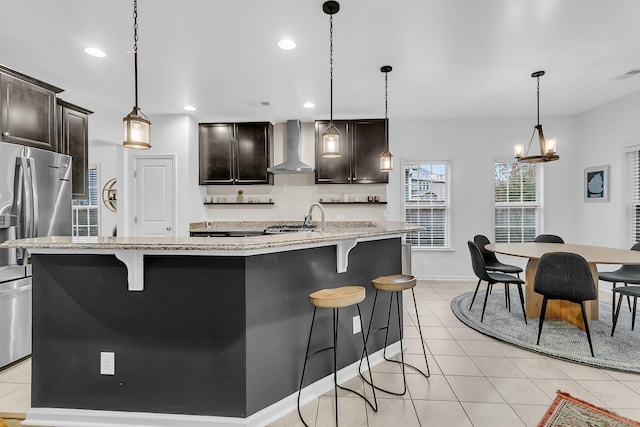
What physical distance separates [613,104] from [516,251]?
10.5 feet

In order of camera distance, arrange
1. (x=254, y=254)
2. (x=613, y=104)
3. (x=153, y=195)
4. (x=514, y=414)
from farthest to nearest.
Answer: (x=153, y=195) < (x=613, y=104) < (x=514, y=414) < (x=254, y=254)

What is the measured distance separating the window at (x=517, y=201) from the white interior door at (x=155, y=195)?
216 inches

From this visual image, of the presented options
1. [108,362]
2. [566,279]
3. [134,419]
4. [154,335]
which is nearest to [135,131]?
[154,335]

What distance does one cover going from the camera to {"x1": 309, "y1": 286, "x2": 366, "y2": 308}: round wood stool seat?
190 centimetres

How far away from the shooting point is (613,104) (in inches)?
188

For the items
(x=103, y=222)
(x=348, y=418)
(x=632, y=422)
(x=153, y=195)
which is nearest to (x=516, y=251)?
(x=632, y=422)

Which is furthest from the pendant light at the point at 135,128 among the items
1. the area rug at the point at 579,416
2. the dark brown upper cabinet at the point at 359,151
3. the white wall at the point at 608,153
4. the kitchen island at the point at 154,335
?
the white wall at the point at 608,153

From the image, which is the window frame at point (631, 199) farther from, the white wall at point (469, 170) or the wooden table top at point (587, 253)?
the wooden table top at point (587, 253)

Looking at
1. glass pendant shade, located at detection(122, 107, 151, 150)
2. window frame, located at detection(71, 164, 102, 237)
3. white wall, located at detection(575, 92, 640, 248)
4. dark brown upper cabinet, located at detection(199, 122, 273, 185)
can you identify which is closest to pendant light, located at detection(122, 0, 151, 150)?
glass pendant shade, located at detection(122, 107, 151, 150)

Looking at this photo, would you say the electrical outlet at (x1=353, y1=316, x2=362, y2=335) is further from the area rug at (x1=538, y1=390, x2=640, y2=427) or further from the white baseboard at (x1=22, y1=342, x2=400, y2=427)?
the area rug at (x1=538, y1=390, x2=640, y2=427)

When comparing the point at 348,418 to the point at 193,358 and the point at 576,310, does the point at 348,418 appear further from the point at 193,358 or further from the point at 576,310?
the point at 576,310

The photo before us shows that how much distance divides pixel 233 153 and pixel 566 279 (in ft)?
15.7

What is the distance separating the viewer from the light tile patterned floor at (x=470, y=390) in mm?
1994

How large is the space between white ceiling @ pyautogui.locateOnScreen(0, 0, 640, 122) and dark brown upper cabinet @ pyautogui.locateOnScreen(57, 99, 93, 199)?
40cm
